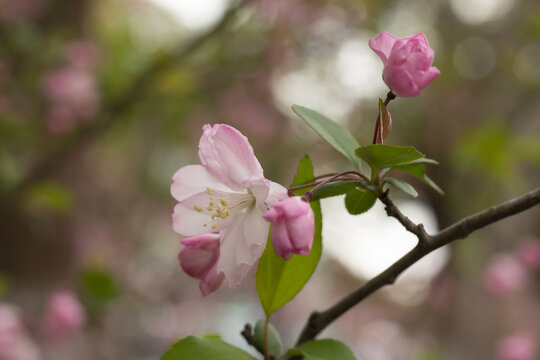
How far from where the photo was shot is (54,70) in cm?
220

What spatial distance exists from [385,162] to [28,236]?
2085 millimetres

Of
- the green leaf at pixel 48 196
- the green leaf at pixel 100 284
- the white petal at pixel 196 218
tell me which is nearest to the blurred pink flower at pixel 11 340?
the green leaf at pixel 100 284

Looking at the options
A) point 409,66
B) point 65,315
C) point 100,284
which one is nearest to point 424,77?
point 409,66

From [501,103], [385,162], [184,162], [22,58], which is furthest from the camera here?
[184,162]

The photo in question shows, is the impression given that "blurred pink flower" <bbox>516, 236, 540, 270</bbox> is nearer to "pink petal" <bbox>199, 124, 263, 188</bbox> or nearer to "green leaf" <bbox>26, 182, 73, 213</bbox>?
"green leaf" <bbox>26, 182, 73, 213</bbox>

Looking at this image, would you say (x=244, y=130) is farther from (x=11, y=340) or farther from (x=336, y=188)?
(x=336, y=188)

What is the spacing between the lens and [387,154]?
0.45m

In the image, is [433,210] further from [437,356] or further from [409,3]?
[437,356]

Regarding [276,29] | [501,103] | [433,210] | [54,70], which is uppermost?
[54,70]

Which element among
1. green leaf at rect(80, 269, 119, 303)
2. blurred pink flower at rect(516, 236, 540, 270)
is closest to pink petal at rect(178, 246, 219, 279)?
green leaf at rect(80, 269, 119, 303)

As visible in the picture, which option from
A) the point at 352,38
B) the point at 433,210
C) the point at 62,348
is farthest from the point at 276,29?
the point at 62,348

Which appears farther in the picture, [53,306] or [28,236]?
[28,236]

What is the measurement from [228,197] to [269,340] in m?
0.14

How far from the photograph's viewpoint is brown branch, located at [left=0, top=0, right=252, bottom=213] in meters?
1.66
